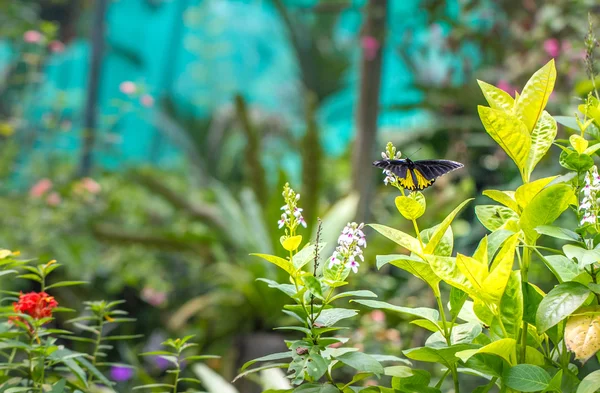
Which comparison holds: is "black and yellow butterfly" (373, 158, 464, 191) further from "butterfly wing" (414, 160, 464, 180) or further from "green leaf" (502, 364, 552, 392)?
"green leaf" (502, 364, 552, 392)

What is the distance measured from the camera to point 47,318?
0.83 metres

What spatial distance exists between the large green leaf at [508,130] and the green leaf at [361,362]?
285mm

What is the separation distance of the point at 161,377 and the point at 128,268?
628 millimetres

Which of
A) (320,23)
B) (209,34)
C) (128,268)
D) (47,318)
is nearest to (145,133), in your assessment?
(209,34)

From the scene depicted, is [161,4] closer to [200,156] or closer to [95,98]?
[200,156]

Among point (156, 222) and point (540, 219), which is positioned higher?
point (156, 222)

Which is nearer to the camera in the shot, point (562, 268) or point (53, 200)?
point (562, 268)

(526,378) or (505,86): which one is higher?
(505,86)

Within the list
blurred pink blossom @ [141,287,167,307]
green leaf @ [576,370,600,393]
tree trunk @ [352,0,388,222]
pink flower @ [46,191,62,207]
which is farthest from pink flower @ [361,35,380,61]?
green leaf @ [576,370,600,393]

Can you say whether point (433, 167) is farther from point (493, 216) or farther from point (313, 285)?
point (313, 285)

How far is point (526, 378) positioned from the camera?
690 millimetres

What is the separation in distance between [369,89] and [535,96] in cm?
228

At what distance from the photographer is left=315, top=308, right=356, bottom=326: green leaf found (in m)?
0.72

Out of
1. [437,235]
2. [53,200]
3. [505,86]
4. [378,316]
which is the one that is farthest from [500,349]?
[53,200]
